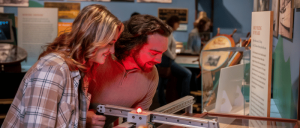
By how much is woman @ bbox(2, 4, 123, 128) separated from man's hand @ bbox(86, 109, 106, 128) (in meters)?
0.13

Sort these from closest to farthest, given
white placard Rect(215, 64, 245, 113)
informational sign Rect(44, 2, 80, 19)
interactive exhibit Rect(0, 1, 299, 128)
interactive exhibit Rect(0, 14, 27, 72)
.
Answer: interactive exhibit Rect(0, 1, 299, 128) → white placard Rect(215, 64, 245, 113) → interactive exhibit Rect(0, 14, 27, 72) → informational sign Rect(44, 2, 80, 19)

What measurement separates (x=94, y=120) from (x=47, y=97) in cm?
39

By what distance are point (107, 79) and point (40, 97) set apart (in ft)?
1.95

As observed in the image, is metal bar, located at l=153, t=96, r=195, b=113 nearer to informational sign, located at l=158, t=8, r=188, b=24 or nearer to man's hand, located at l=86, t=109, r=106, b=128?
man's hand, located at l=86, t=109, r=106, b=128

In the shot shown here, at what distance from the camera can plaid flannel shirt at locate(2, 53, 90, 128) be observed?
3.83 ft

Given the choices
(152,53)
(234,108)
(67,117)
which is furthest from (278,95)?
(67,117)

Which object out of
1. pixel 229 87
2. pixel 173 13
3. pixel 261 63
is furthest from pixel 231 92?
pixel 173 13

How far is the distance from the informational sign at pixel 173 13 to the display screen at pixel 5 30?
2.89m

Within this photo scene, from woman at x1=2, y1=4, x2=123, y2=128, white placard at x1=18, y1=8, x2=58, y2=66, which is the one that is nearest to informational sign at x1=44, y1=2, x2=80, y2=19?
white placard at x1=18, y1=8, x2=58, y2=66

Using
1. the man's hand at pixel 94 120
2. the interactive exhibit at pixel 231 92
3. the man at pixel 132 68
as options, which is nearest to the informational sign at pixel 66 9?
the interactive exhibit at pixel 231 92

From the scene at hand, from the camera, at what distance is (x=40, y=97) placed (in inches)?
45.9

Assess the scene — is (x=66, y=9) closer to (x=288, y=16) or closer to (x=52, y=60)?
(x=288, y=16)

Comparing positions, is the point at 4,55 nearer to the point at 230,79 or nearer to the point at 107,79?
the point at 107,79

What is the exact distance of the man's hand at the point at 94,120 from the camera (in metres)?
1.51
